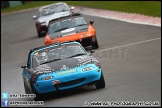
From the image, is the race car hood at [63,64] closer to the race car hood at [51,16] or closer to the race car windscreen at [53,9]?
the race car hood at [51,16]

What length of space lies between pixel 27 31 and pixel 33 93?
24366 millimetres

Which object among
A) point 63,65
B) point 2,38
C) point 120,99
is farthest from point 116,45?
point 2,38

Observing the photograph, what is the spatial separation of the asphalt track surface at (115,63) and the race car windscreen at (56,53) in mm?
915

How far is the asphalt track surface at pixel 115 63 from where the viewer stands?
1223 cm

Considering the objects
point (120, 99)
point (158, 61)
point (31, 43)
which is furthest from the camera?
point (31, 43)

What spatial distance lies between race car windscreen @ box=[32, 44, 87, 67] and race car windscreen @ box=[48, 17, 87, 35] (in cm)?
879

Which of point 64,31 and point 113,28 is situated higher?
point 64,31

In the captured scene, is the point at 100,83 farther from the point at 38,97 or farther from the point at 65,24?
the point at 65,24

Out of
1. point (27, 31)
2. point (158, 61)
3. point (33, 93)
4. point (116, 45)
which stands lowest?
point (27, 31)

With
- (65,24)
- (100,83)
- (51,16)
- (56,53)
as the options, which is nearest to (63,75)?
(100,83)

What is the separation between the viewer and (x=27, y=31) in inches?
1470

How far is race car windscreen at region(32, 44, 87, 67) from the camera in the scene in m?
14.3

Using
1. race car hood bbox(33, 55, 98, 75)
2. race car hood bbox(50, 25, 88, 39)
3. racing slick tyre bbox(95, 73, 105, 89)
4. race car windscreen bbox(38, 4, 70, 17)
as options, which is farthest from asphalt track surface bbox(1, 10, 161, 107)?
race car windscreen bbox(38, 4, 70, 17)

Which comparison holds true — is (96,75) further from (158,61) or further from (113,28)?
(113,28)
